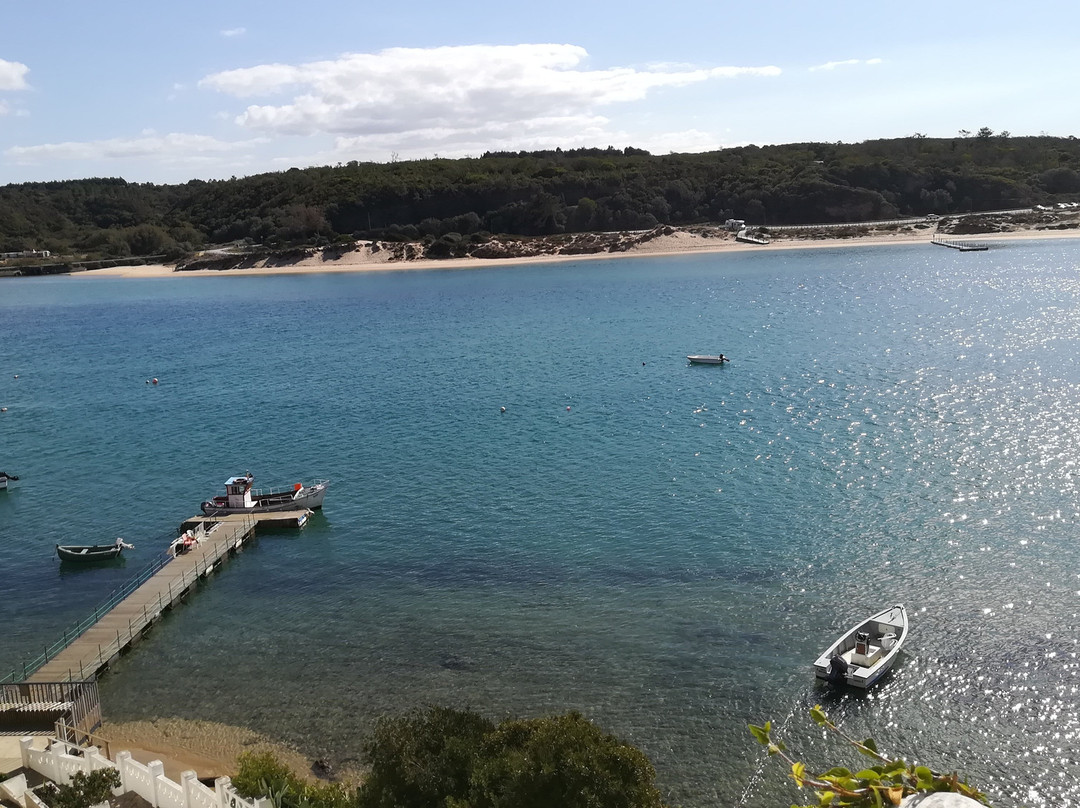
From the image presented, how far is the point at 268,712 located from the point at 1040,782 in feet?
68.3

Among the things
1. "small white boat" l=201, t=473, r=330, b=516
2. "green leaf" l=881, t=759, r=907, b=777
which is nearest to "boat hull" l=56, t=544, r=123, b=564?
"small white boat" l=201, t=473, r=330, b=516

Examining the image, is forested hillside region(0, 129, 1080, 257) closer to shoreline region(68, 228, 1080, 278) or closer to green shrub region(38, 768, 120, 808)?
shoreline region(68, 228, 1080, 278)

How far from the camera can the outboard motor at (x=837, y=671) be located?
26438 mm

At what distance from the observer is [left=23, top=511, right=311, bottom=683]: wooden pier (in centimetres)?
3048

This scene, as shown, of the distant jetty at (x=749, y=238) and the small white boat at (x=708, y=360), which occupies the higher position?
the distant jetty at (x=749, y=238)

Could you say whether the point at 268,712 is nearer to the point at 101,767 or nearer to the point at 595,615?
the point at 101,767

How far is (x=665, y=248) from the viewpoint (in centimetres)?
16725

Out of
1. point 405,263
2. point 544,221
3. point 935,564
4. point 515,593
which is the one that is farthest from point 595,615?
point 544,221

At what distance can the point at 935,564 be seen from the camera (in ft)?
113

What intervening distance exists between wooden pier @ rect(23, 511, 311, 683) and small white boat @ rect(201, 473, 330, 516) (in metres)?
0.39

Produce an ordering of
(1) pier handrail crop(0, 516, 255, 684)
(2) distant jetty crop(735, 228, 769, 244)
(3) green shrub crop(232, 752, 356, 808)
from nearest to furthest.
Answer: (3) green shrub crop(232, 752, 356, 808)
(1) pier handrail crop(0, 516, 255, 684)
(2) distant jetty crop(735, 228, 769, 244)

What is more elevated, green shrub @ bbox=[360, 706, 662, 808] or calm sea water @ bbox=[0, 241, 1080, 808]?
green shrub @ bbox=[360, 706, 662, 808]

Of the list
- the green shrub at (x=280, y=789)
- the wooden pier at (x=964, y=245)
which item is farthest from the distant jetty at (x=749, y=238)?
the green shrub at (x=280, y=789)

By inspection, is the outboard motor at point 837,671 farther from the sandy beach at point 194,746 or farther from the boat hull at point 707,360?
the boat hull at point 707,360
